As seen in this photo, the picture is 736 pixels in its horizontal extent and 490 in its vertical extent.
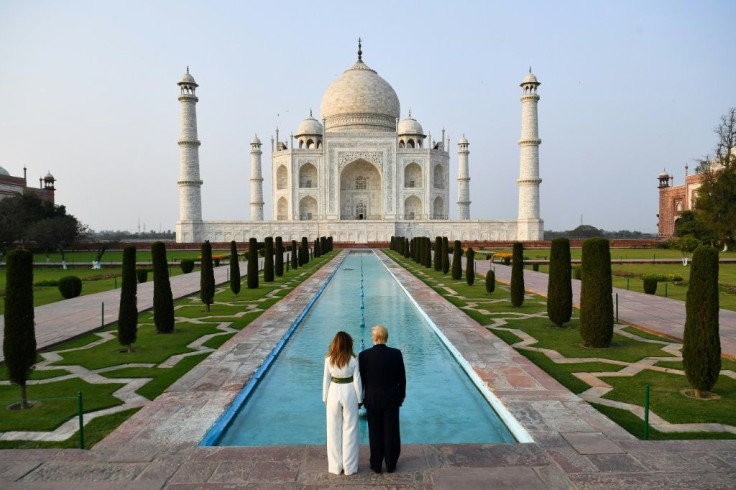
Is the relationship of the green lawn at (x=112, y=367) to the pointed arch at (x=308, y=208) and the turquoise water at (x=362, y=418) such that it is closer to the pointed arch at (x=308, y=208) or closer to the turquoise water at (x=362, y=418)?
the turquoise water at (x=362, y=418)

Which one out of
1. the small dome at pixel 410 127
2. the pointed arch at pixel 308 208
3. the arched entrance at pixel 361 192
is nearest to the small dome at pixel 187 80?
the pointed arch at pixel 308 208

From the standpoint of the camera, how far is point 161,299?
24.2 feet

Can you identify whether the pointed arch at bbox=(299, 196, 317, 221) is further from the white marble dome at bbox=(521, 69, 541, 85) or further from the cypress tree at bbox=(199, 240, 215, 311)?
the cypress tree at bbox=(199, 240, 215, 311)

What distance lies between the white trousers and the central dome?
40.8 m

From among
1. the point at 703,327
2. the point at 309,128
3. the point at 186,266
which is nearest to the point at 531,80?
the point at 309,128

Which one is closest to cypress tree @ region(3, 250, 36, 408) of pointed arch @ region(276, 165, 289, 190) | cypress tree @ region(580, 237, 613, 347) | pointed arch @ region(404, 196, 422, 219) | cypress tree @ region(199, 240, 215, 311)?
cypress tree @ region(199, 240, 215, 311)

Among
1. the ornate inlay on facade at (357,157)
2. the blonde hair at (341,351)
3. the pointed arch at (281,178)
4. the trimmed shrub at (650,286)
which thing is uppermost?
the ornate inlay on facade at (357,157)

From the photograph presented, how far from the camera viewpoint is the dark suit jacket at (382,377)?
3133 mm

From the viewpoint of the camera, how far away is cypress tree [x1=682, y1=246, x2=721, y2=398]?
440 cm

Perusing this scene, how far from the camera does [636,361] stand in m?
5.69

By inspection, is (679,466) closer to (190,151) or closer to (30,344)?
(30,344)

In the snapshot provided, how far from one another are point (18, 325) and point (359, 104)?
40644 millimetres

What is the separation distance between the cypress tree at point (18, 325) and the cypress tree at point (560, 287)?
612 cm

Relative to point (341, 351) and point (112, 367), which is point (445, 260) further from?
point (341, 351)
